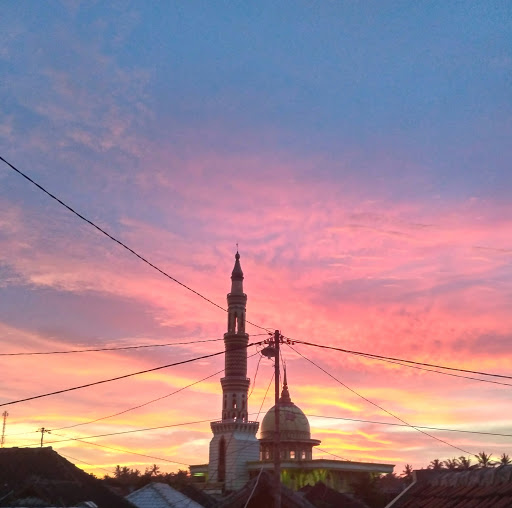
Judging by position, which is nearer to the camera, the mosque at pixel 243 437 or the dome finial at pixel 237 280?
the mosque at pixel 243 437

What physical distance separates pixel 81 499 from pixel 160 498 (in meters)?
7.19

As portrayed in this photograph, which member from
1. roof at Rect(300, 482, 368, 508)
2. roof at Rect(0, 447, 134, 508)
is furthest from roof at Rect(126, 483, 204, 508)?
roof at Rect(300, 482, 368, 508)

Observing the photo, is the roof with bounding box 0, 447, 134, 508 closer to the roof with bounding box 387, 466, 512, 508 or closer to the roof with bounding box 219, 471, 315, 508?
the roof with bounding box 219, 471, 315, 508

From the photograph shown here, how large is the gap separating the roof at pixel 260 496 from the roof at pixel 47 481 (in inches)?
590

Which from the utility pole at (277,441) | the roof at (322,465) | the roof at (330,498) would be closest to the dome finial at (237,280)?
the roof at (322,465)

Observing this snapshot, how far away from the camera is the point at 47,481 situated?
32688 mm

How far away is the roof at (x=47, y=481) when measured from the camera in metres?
31.6

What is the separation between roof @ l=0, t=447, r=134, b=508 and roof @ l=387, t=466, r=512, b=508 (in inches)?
849

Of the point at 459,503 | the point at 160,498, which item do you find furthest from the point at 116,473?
the point at 459,503

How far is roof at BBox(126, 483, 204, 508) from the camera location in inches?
1533

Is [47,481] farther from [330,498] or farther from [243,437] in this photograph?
[243,437]

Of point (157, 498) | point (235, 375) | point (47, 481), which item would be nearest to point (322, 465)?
point (235, 375)

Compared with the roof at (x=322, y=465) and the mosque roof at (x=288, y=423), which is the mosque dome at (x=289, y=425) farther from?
the roof at (x=322, y=465)

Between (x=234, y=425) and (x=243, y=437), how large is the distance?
2.28 meters
